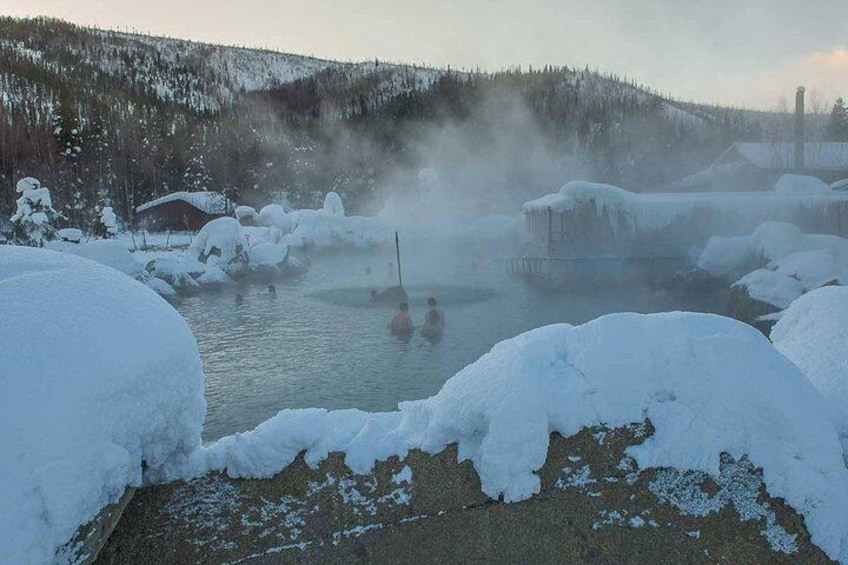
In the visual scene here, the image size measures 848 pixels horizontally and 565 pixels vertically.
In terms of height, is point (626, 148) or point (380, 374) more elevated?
point (626, 148)

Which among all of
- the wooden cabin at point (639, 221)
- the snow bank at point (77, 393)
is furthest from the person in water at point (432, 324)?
the snow bank at point (77, 393)

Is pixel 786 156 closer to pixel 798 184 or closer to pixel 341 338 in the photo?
pixel 798 184

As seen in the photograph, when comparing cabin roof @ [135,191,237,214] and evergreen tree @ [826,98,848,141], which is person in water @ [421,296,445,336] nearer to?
cabin roof @ [135,191,237,214]

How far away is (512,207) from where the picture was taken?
43188 mm

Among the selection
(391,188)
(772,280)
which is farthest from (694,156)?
(772,280)

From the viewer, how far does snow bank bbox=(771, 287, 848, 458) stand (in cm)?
343

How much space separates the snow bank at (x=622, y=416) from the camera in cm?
295

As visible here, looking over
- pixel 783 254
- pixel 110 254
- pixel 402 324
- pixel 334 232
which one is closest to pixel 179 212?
pixel 334 232

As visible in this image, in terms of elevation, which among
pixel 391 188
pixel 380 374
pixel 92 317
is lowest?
pixel 380 374

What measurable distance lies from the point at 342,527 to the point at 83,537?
1.13 meters

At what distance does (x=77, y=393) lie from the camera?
96.9 inches

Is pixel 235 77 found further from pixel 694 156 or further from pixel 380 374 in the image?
pixel 380 374

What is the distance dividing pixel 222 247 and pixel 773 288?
1853cm

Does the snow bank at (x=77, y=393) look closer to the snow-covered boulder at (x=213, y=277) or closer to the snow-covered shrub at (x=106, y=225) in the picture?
the snow-covered boulder at (x=213, y=277)
